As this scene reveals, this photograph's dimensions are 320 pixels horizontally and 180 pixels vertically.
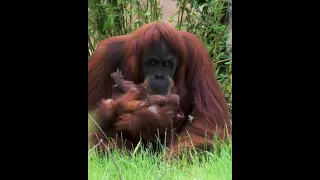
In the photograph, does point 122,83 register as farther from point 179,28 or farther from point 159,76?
point 179,28

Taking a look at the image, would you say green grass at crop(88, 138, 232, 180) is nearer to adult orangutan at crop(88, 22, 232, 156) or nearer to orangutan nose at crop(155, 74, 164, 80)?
adult orangutan at crop(88, 22, 232, 156)

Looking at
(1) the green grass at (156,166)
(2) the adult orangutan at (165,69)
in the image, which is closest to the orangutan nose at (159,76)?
(2) the adult orangutan at (165,69)

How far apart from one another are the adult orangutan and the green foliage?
0.09 feet

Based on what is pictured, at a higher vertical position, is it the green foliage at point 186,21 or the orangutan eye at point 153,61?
the green foliage at point 186,21

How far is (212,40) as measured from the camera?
209 cm

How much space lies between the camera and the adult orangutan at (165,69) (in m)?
2.04

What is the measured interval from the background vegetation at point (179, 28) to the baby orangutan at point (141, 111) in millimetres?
106

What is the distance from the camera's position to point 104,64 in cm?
209

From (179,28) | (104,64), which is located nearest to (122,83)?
(104,64)

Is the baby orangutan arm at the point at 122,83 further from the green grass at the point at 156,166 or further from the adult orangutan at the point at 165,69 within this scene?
the green grass at the point at 156,166

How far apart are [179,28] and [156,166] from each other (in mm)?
475

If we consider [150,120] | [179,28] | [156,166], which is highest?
[179,28]
